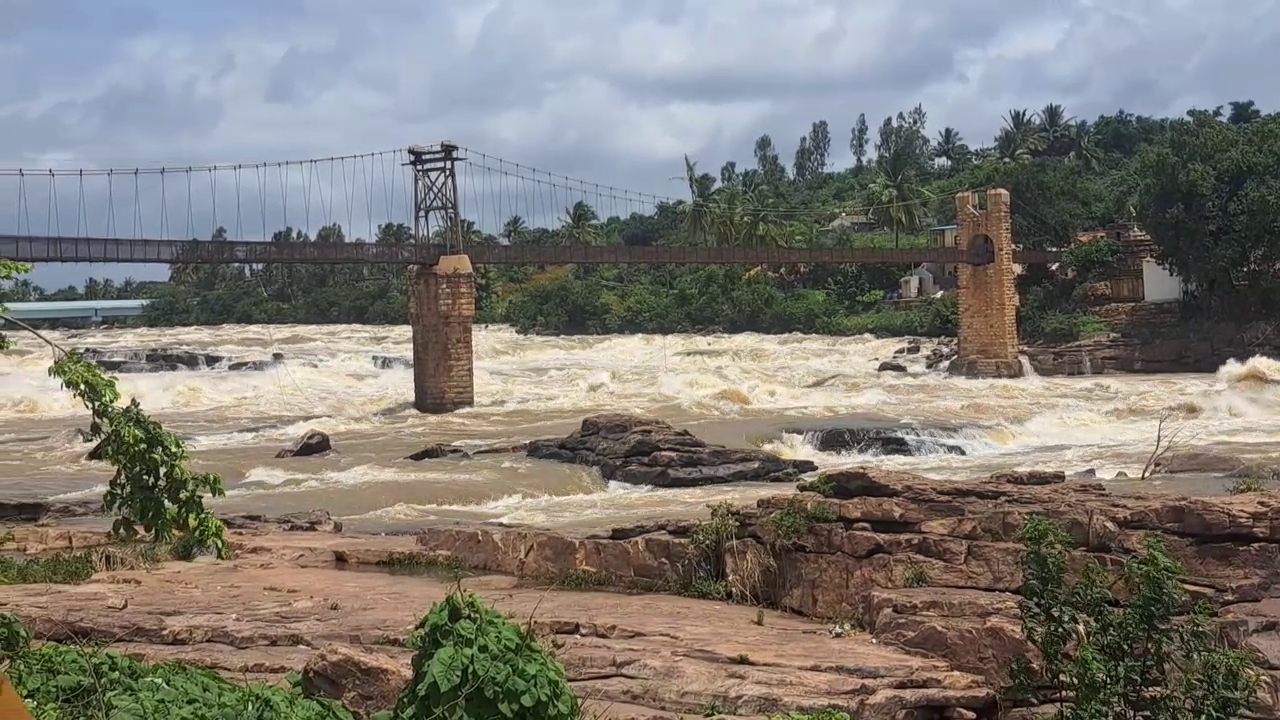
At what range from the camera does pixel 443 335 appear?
111 ft

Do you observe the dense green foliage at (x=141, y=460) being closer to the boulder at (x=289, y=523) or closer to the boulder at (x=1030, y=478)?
the boulder at (x=289, y=523)

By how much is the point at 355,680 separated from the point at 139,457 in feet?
11.7

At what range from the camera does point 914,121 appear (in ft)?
347

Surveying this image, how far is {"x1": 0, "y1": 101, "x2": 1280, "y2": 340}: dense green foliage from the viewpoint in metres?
38.5

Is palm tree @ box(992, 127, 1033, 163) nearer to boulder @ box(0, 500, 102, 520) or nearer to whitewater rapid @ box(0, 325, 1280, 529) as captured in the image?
whitewater rapid @ box(0, 325, 1280, 529)

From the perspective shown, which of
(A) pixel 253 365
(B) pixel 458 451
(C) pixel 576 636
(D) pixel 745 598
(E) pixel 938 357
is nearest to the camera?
(C) pixel 576 636

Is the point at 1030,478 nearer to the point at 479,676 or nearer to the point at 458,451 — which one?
the point at 479,676

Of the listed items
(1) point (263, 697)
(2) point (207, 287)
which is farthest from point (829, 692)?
(2) point (207, 287)

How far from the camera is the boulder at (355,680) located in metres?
5.73

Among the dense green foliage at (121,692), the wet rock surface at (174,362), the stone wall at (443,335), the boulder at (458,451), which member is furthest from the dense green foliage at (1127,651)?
the wet rock surface at (174,362)

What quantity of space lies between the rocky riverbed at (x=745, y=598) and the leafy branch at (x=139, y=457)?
59cm

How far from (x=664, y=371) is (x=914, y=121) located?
71204mm

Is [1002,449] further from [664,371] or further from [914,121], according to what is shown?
[914,121]

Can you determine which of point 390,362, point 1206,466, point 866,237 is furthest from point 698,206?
point 1206,466
